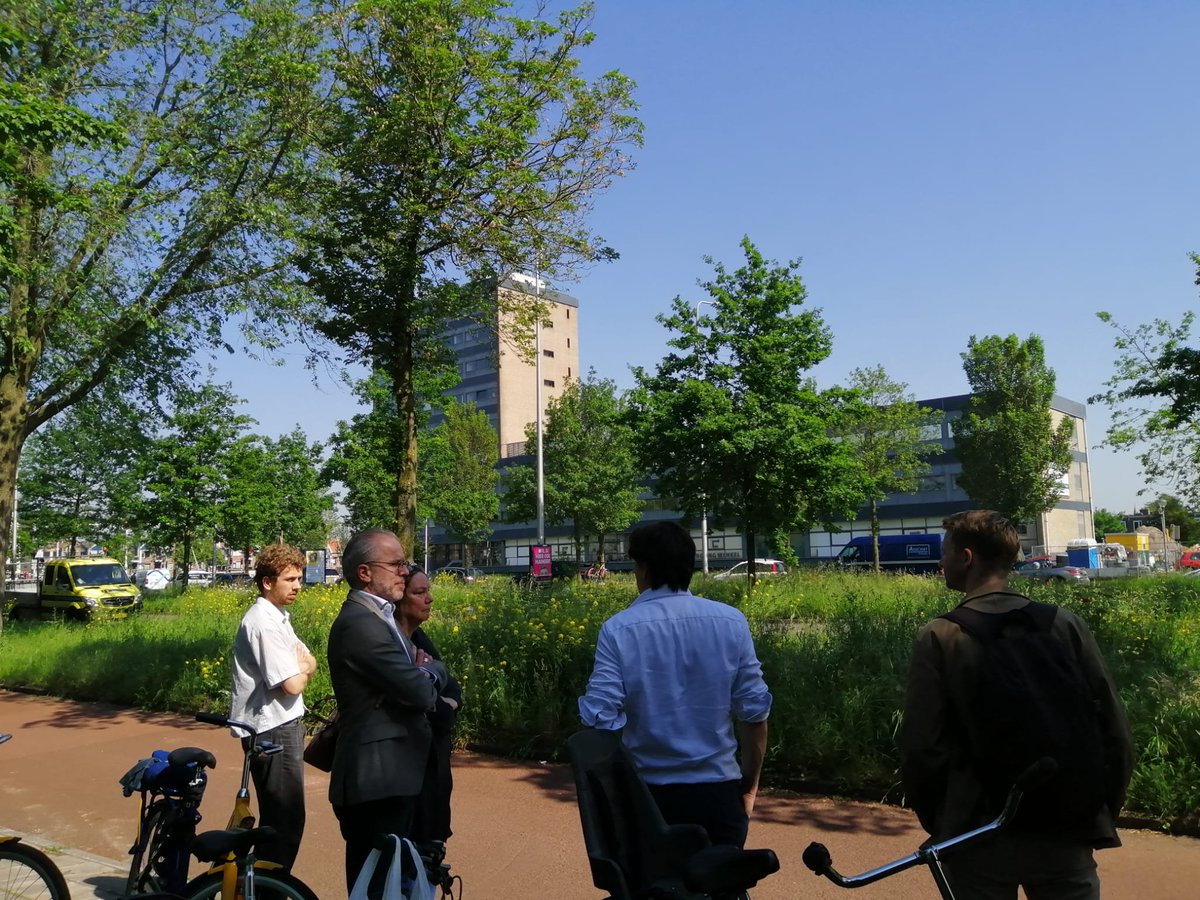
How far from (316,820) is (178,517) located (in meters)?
28.5

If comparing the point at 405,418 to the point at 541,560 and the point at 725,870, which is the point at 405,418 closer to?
the point at 725,870

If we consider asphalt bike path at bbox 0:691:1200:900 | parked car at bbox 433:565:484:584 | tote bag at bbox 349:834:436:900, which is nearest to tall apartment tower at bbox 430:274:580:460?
parked car at bbox 433:565:484:584

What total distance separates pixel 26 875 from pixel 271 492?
1459 inches

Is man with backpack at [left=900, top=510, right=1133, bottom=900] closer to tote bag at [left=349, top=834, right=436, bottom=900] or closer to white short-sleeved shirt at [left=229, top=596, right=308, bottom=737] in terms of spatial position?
tote bag at [left=349, top=834, right=436, bottom=900]

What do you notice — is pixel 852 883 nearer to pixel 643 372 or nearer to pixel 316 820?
pixel 316 820

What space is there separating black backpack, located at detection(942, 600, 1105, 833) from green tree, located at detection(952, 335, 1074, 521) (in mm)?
39339

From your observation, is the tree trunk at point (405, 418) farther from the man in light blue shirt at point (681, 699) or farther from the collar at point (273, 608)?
the man in light blue shirt at point (681, 699)

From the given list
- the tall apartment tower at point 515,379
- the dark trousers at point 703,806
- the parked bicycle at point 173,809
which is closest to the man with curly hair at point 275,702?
the parked bicycle at point 173,809

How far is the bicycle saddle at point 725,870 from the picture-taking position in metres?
2.00

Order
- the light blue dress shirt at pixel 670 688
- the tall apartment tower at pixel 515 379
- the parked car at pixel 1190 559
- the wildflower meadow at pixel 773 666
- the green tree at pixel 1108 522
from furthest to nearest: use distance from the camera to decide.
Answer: the green tree at pixel 1108 522
the tall apartment tower at pixel 515 379
the parked car at pixel 1190 559
the wildflower meadow at pixel 773 666
the light blue dress shirt at pixel 670 688

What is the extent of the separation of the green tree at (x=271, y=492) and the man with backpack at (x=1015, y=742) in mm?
33075

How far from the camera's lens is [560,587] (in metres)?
13.2

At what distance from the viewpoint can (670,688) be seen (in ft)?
9.78

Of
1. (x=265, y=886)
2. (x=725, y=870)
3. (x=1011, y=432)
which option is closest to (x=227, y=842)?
(x=265, y=886)
